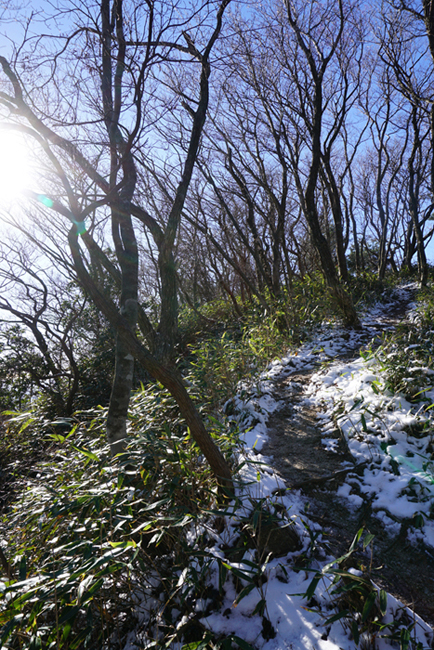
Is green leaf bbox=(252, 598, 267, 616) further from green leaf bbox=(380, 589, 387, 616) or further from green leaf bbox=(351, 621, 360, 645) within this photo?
green leaf bbox=(380, 589, 387, 616)

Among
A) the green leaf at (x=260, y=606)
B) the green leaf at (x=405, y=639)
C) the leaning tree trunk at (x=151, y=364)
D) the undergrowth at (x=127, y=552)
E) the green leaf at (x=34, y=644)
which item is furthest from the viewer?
the leaning tree trunk at (x=151, y=364)

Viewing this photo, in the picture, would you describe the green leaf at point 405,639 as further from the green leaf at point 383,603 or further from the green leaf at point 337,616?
the green leaf at point 337,616

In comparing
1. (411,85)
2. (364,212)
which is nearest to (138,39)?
(411,85)

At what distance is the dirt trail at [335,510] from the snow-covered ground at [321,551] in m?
0.08

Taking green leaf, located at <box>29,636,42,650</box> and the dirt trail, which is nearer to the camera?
green leaf, located at <box>29,636,42,650</box>

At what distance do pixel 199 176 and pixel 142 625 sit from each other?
912 cm

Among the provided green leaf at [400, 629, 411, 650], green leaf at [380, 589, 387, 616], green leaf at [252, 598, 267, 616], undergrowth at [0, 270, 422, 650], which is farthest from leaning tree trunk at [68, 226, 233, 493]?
green leaf at [400, 629, 411, 650]

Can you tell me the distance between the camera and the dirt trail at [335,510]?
5.09 ft

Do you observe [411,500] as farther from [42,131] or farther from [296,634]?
[42,131]

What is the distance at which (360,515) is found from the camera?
6.62 ft

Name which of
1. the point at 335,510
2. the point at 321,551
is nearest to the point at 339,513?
the point at 335,510

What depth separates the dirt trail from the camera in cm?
155

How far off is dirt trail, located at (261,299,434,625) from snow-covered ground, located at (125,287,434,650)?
0.25ft

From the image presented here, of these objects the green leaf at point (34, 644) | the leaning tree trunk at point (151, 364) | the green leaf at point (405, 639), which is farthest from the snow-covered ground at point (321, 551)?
the green leaf at point (34, 644)
